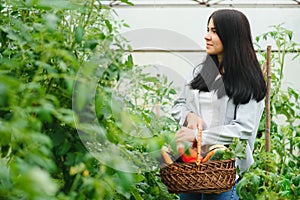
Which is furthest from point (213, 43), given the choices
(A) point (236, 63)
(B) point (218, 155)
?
(B) point (218, 155)

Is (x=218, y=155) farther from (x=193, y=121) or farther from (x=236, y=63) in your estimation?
(x=236, y=63)

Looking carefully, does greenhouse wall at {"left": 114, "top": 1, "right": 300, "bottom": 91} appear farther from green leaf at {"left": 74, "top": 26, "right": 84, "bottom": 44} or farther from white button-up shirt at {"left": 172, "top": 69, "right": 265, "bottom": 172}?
green leaf at {"left": 74, "top": 26, "right": 84, "bottom": 44}

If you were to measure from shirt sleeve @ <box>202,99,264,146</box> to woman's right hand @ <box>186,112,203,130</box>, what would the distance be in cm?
4

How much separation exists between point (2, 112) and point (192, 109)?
121 cm

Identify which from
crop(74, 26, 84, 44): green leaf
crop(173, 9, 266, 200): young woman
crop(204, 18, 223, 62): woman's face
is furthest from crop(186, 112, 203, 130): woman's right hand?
crop(74, 26, 84, 44): green leaf

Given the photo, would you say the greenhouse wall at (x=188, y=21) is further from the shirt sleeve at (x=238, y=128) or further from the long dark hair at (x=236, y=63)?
the shirt sleeve at (x=238, y=128)

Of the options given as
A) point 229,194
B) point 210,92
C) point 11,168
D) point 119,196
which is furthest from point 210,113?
point 11,168

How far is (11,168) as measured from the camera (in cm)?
103

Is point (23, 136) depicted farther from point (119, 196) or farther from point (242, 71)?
point (242, 71)

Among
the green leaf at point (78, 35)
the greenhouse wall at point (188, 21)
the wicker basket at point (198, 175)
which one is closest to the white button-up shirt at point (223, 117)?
the wicker basket at point (198, 175)

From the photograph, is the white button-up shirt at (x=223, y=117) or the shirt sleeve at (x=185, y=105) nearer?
the white button-up shirt at (x=223, y=117)

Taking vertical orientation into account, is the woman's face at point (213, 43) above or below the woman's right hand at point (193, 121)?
above

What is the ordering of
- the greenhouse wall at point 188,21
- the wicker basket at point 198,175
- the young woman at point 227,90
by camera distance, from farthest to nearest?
the greenhouse wall at point 188,21 → the young woman at point 227,90 → the wicker basket at point 198,175

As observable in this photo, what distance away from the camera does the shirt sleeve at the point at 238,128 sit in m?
2.23
